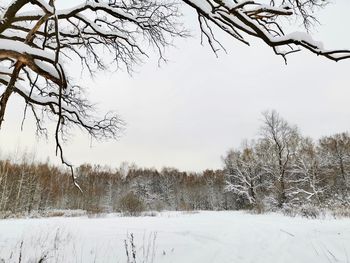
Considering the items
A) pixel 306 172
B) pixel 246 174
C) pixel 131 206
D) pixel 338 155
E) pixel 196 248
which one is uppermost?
pixel 338 155

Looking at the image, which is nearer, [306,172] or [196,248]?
[196,248]

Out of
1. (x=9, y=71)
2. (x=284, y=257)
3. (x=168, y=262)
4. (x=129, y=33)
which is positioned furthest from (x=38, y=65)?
(x=284, y=257)

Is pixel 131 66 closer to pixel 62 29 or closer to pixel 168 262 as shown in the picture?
pixel 62 29

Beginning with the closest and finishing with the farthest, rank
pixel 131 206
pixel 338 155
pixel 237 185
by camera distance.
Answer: pixel 131 206 < pixel 237 185 < pixel 338 155

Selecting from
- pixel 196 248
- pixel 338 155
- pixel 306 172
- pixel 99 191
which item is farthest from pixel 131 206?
pixel 99 191

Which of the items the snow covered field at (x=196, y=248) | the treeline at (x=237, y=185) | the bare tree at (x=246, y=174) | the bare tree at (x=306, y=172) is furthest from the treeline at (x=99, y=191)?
the snow covered field at (x=196, y=248)

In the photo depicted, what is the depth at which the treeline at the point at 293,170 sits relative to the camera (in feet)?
76.9

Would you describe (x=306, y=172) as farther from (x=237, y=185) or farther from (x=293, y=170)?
(x=237, y=185)

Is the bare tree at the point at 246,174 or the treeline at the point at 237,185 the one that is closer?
the treeline at the point at 237,185

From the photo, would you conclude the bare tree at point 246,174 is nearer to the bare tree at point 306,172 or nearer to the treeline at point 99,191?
the bare tree at point 306,172

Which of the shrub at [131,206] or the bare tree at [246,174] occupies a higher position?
the bare tree at [246,174]

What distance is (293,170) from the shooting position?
2639cm

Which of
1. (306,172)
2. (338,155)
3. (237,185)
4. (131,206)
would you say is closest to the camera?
(131,206)

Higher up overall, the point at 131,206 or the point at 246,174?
the point at 246,174
